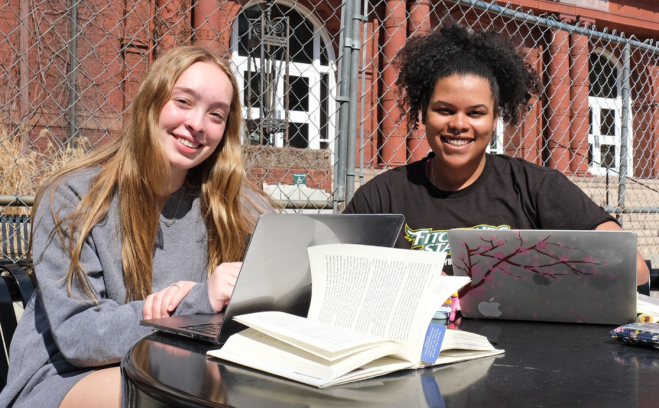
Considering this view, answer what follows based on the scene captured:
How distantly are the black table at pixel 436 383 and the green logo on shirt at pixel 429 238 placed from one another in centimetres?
88

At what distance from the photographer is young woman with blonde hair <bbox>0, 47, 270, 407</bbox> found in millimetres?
1380

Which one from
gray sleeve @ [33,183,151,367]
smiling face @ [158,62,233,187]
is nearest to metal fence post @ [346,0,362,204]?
smiling face @ [158,62,233,187]

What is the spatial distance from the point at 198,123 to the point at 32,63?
26.0 ft

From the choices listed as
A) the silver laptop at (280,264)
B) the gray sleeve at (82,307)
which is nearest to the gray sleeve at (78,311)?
the gray sleeve at (82,307)

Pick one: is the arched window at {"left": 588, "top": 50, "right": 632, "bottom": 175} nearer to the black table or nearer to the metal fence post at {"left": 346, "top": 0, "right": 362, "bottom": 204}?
the metal fence post at {"left": 346, "top": 0, "right": 362, "bottom": 204}

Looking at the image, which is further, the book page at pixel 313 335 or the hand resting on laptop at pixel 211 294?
the hand resting on laptop at pixel 211 294

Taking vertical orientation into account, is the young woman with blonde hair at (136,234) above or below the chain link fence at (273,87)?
below

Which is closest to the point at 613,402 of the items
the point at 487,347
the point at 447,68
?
the point at 487,347

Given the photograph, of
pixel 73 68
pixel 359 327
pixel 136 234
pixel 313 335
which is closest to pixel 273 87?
pixel 73 68

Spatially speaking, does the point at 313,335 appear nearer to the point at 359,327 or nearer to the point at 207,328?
the point at 359,327

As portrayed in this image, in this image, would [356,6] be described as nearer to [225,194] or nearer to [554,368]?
[225,194]

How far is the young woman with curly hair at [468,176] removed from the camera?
84.2 inches

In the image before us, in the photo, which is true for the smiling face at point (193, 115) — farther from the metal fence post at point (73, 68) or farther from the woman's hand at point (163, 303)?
the metal fence post at point (73, 68)

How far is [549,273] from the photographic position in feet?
4.54
